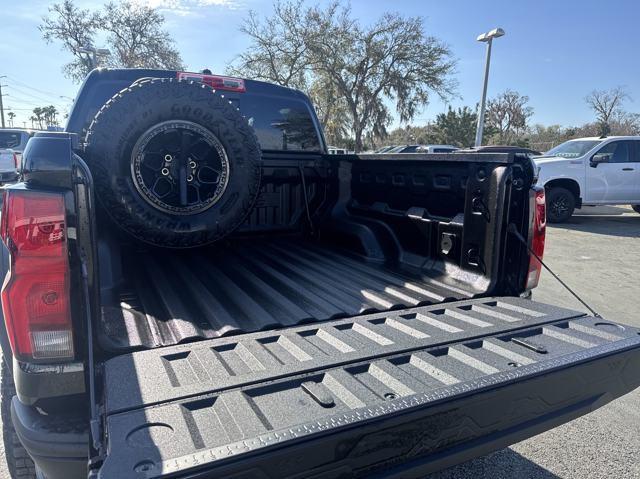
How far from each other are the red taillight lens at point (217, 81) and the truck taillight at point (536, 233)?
221 cm

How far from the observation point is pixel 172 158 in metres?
2.52

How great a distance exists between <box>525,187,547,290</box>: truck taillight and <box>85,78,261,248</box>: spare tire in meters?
1.53

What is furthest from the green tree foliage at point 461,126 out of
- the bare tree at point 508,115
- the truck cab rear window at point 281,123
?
the truck cab rear window at point 281,123

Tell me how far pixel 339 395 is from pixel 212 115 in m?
1.70

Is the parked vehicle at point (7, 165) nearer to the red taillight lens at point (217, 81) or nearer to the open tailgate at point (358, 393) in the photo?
the red taillight lens at point (217, 81)

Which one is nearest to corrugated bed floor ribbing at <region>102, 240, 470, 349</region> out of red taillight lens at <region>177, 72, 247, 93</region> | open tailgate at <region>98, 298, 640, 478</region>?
open tailgate at <region>98, 298, 640, 478</region>

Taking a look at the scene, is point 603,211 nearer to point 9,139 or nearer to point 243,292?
point 243,292

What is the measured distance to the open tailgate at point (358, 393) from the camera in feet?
3.84

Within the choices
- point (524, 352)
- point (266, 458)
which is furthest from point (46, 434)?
point (524, 352)

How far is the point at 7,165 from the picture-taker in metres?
14.4

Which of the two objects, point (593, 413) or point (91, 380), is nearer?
point (91, 380)

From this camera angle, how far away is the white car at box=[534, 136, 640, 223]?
1111 centimetres

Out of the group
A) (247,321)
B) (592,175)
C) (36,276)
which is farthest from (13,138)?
(592,175)

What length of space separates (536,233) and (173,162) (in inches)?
78.1
